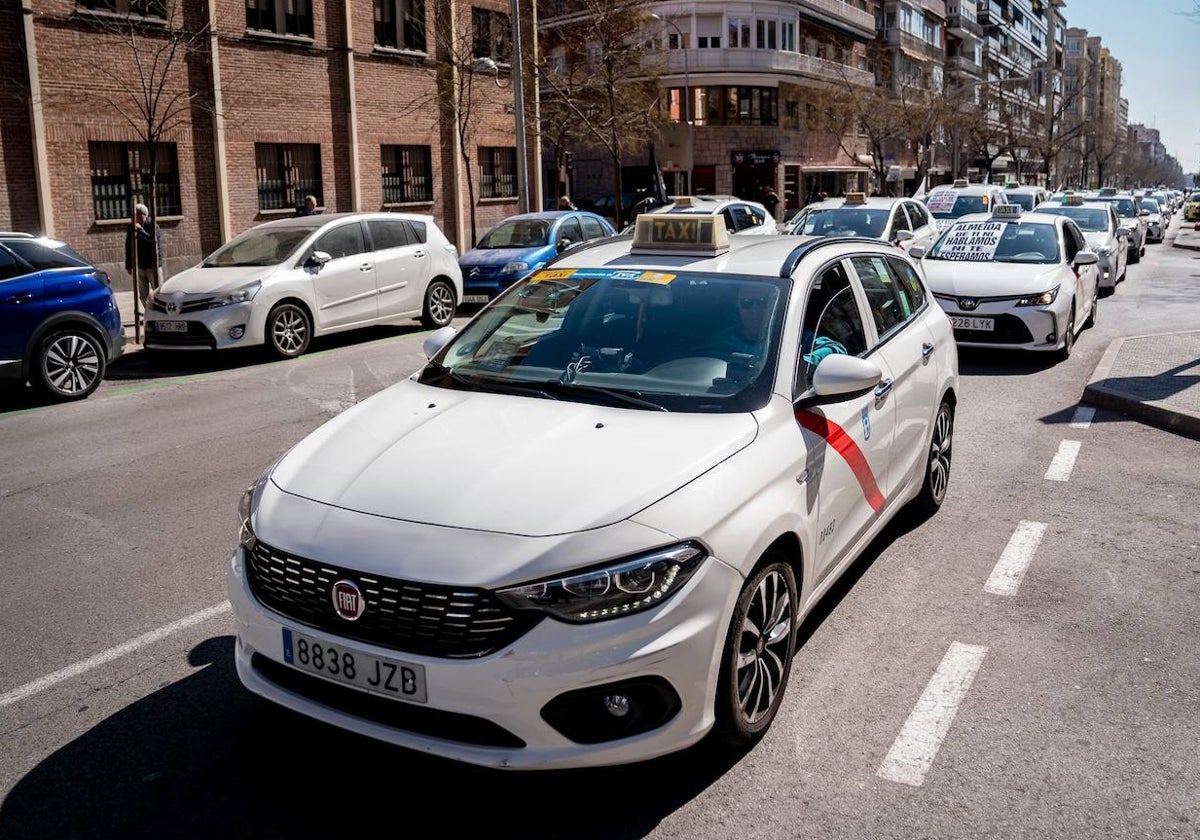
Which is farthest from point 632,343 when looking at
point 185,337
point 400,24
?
point 400,24

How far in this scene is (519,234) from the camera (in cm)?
1891

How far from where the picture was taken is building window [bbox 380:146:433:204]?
2908 centimetres

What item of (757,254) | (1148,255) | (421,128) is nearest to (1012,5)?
(1148,255)

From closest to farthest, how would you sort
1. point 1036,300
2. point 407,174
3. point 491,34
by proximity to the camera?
point 1036,300 < point 407,174 < point 491,34

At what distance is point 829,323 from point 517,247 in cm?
1398

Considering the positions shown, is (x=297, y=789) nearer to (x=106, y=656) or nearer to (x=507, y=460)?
(x=507, y=460)

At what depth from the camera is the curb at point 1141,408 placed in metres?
8.77

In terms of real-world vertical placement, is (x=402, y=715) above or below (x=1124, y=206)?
below

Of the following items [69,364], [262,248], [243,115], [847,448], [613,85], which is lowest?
[69,364]

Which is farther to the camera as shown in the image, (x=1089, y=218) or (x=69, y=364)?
(x=1089, y=218)

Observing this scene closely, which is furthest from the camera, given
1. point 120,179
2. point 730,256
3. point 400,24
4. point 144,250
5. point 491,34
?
point 491,34

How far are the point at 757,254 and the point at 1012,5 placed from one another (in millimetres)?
110269

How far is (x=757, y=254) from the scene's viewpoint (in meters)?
5.10

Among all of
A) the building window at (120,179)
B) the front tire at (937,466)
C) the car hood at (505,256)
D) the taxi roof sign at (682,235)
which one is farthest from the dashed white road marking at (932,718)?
the building window at (120,179)
